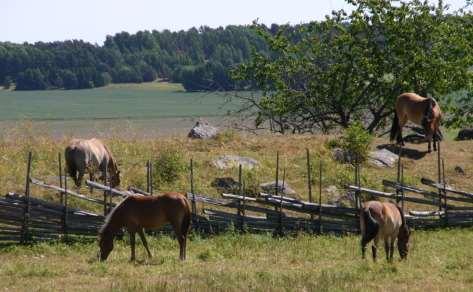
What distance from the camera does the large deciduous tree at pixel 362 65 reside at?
29922 millimetres

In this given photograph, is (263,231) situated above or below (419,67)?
below

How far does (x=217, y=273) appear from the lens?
13.0 metres

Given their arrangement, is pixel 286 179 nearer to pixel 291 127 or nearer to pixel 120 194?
pixel 120 194

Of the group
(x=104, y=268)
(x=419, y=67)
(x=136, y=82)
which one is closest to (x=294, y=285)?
(x=104, y=268)

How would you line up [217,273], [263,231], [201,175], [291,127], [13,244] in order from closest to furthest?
[217,273] < [13,244] < [263,231] < [201,175] < [291,127]

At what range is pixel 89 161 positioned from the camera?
64.6ft

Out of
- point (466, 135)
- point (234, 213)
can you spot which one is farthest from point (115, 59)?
point (234, 213)

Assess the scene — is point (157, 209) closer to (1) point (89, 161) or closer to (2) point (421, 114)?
(1) point (89, 161)

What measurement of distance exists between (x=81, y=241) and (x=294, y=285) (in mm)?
6013

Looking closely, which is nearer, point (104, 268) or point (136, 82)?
point (104, 268)

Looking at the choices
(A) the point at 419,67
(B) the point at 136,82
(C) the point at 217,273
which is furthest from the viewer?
(B) the point at 136,82

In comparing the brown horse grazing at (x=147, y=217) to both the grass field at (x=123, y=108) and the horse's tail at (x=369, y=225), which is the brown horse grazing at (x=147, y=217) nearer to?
the horse's tail at (x=369, y=225)

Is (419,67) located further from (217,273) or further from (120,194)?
(217,273)

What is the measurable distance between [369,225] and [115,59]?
138049 mm
